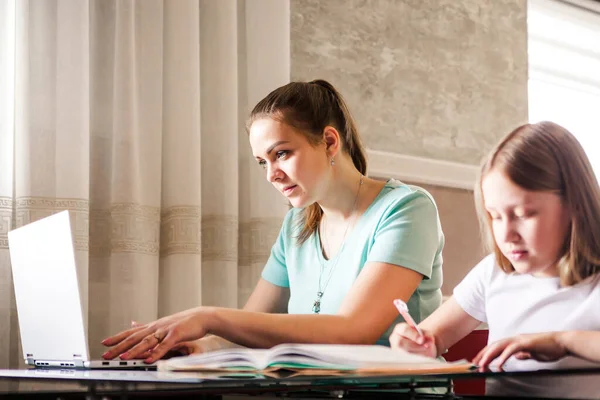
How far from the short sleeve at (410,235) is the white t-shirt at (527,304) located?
194 mm

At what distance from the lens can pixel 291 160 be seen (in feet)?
5.32

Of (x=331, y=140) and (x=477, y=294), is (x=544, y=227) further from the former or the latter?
(x=331, y=140)

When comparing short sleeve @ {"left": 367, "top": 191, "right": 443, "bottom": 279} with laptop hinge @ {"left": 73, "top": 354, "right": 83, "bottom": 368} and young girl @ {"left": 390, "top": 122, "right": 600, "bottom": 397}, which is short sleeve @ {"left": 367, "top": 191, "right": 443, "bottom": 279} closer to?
→ young girl @ {"left": 390, "top": 122, "right": 600, "bottom": 397}

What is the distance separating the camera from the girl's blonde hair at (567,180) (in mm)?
1107

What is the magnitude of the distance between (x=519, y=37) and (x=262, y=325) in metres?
2.21

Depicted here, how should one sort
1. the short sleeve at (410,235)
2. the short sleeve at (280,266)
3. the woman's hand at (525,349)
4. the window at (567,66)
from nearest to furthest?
the woman's hand at (525,349) < the short sleeve at (410,235) < the short sleeve at (280,266) < the window at (567,66)

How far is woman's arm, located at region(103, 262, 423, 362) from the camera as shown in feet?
4.21

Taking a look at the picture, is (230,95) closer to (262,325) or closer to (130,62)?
(130,62)

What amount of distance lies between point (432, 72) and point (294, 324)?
5.64 feet

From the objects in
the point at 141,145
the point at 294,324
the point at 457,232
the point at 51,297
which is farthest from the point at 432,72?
the point at 51,297

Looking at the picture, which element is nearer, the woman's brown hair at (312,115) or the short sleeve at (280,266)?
the woman's brown hair at (312,115)

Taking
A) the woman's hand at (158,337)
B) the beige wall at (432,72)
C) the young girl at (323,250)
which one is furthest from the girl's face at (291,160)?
the beige wall at (432,72)

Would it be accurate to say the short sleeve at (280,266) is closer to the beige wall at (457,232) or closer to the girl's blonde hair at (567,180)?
the girl's blonde hair at (567,180)

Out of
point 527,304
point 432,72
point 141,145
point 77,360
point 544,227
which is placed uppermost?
point 432,72
